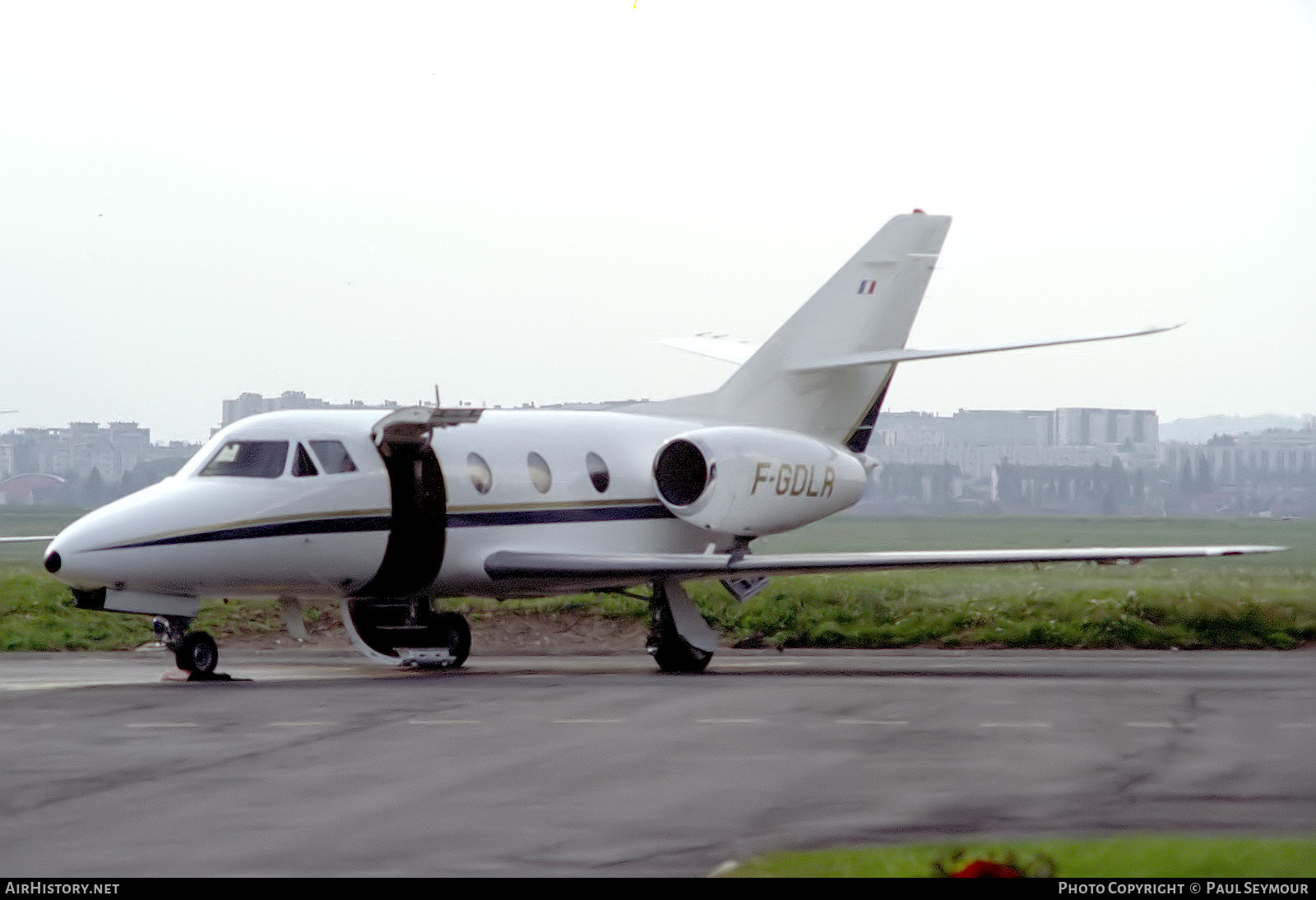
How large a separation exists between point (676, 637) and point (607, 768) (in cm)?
1084

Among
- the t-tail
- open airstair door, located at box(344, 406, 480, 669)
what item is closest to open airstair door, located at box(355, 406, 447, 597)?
open airstair door, located at box(344, 406, 480, 669)

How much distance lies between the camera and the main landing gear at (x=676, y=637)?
21.9 m

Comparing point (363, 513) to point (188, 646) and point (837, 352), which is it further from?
point (837, 352)

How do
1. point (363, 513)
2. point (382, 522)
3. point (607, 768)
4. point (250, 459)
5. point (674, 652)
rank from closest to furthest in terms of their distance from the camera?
point (607, 768), point (250, 459), point (363, 513), point (382, 522), point (674, 652)

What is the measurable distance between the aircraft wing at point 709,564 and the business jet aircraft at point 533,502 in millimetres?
29

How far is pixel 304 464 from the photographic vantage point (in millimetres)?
19734

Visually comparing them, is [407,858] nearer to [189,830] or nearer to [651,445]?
[189,830]

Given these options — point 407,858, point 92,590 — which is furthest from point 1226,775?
point 92,590

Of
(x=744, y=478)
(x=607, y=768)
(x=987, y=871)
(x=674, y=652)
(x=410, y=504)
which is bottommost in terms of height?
(x=674, y=652)

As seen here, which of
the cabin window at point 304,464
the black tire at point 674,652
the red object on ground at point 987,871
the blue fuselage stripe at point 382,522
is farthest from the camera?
the black tire at point 674,652

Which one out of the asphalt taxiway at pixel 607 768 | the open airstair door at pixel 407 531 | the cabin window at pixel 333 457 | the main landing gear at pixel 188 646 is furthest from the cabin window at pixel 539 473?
the main landing gear at pixel 188 646

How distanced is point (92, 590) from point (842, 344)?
10728 mm

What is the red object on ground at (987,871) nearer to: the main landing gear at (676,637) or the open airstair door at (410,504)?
the open airstair door at (410,504)

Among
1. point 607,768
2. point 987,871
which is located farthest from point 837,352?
point 987,871
